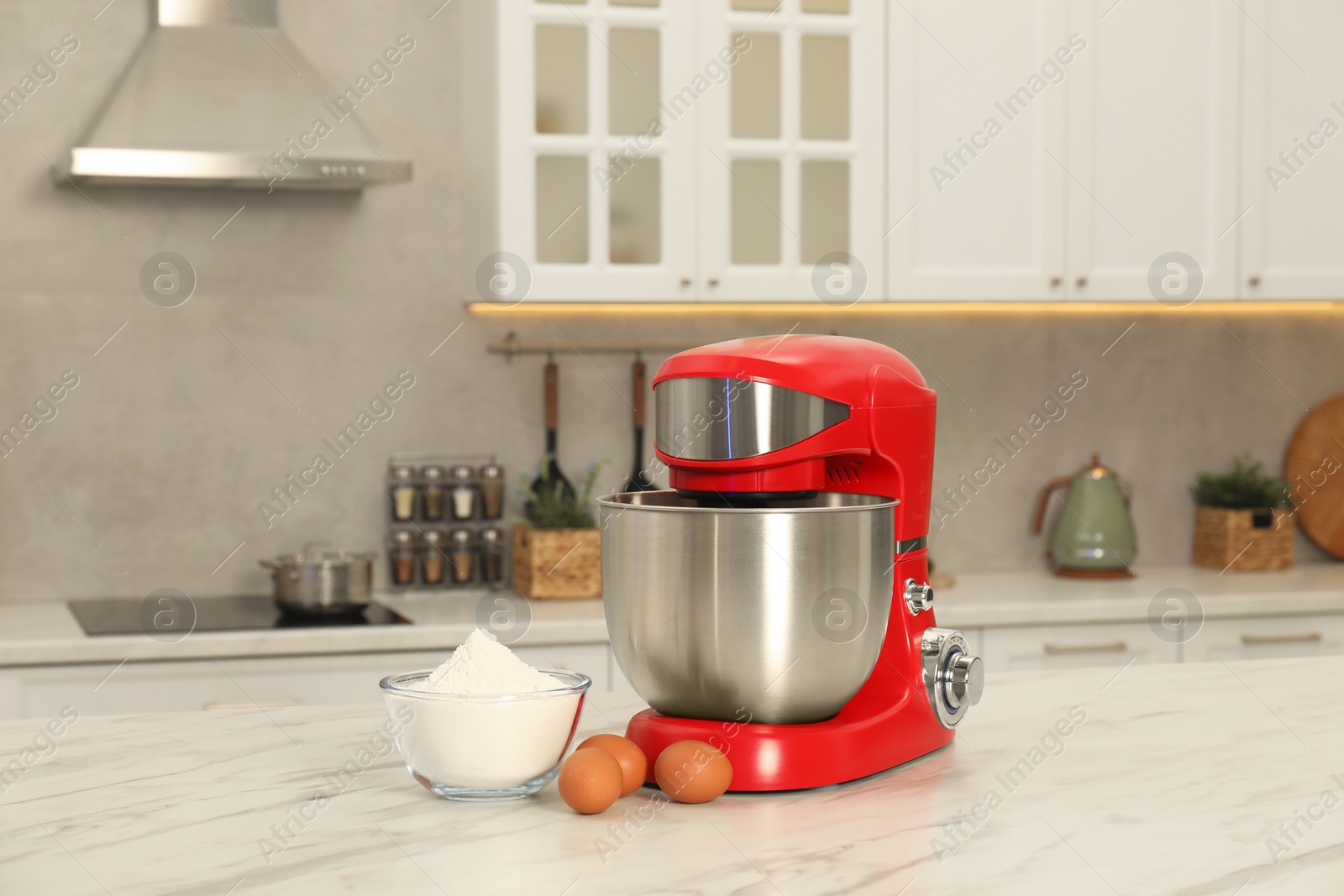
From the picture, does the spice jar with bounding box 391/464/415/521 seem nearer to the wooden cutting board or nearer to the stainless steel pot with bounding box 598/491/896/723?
the stainless steel pot with bounding box 598/491/896/723

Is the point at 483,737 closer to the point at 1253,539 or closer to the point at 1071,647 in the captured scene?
the point at 1071,647

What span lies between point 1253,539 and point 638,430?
1.52 m

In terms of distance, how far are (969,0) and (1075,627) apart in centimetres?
135

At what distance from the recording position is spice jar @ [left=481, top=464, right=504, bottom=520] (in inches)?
111

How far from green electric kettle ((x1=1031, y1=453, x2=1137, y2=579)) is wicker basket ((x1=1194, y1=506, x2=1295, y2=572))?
234 mm

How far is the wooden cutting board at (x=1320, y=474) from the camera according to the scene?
3223 millimetres

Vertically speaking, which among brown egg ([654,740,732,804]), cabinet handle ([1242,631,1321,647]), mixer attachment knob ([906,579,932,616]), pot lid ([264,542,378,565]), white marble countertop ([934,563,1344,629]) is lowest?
cabinet handle ([1242,631,1321,647])

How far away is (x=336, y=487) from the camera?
2.82 meters

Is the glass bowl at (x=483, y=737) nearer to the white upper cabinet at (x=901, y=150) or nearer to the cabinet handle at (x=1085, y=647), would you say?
the white upper cabinet at (x=901, y=150)

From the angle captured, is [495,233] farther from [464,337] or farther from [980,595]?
[980,595]

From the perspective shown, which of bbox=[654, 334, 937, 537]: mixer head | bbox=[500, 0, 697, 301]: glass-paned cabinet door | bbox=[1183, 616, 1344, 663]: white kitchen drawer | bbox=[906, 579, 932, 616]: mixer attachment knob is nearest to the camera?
bbox=[654, 334, 937, 537]: mixer head

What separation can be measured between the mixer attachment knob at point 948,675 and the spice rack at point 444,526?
1.78m

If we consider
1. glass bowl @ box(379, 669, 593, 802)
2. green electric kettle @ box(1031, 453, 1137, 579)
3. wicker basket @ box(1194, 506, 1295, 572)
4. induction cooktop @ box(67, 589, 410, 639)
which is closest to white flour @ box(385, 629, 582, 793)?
glass bowl @ box(379, 669, 593, 802)

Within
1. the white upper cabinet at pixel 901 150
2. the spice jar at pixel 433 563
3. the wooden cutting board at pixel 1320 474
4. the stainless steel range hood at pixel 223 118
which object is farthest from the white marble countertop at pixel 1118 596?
the stainless steel range hood at pixel 223 118
